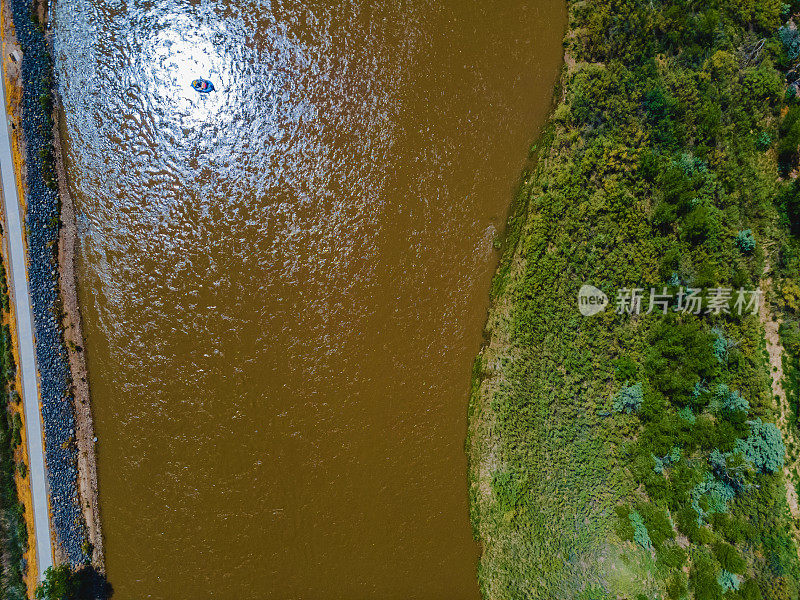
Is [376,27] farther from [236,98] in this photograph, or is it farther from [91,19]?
[91,19]

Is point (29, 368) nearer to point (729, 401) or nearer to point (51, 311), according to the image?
point (51, 311)

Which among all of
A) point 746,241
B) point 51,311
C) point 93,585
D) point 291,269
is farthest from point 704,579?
point 51,311

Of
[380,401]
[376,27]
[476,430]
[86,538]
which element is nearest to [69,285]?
[86,538]

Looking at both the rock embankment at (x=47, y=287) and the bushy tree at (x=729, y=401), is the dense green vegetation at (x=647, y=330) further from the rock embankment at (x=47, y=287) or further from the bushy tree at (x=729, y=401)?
the rock embankment at (x=47, y=287)

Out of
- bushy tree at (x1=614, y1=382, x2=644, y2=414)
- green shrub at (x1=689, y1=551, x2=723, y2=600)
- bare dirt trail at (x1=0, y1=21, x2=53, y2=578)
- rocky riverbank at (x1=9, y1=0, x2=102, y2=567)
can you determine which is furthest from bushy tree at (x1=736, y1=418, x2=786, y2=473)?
bare dirt trail at (x1=0, y1=21, x2=53, y2=578)

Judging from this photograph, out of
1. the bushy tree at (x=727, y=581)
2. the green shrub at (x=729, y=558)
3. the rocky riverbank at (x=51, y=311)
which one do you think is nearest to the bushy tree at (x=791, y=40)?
the green shrub at (x=729, y=558)
